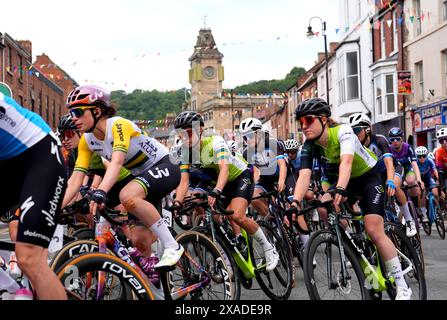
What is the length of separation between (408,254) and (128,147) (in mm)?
3255

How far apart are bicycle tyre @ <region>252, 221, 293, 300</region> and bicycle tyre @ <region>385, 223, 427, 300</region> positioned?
Result: 53.7 inches

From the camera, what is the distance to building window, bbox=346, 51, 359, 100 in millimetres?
42031

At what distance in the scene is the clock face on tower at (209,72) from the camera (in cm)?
18738

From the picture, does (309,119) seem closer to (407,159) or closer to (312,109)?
(312,109)

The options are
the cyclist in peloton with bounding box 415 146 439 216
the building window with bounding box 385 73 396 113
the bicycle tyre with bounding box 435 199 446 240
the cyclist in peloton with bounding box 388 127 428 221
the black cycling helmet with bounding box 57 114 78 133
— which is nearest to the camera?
the black cycling helmet with bounding box 57 114 78 133

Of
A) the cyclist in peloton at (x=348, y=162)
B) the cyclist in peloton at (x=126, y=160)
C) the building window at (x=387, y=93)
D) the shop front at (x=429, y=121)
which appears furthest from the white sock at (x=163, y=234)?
the building window at (x=387, y=93)

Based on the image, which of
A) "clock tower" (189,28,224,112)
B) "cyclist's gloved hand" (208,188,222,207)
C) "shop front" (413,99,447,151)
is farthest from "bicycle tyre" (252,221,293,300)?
"clock tower" (189,28,224,112)

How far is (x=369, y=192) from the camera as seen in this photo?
650cm

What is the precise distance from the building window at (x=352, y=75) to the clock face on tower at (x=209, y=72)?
145496 mm

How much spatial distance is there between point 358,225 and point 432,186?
8342 millimetres

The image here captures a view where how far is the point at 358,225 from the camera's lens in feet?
21.5

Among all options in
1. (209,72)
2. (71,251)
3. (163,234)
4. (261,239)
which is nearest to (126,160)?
(163,234)

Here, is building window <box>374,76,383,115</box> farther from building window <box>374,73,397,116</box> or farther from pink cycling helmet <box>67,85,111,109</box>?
pink cycling helmet <box>67,85,111,109</box>
